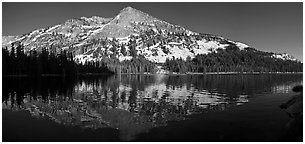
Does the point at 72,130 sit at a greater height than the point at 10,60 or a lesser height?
lesser

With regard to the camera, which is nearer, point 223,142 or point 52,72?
point 223,142

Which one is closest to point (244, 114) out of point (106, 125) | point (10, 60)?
point (106, 125)

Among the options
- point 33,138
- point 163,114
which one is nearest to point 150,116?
point 163,114

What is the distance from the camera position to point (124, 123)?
26.2 meters

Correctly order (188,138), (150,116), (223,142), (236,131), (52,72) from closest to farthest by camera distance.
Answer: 1. (223,142)
2. (188,138)
3. (236,131)
4. (150,116)
5. (52,72)

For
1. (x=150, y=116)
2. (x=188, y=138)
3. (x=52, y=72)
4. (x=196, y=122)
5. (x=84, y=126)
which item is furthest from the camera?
(x=52, y=72)

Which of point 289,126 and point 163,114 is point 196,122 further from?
point 289,126

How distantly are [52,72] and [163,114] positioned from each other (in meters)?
→ 150

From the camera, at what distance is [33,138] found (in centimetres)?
2088

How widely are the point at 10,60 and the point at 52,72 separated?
37.9m

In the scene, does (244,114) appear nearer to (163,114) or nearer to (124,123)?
(163,114)

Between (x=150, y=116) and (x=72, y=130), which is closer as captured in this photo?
(x=72, y=130)

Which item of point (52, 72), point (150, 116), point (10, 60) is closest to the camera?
point (150, 116)

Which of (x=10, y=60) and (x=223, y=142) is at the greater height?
(x=10, y=60)
